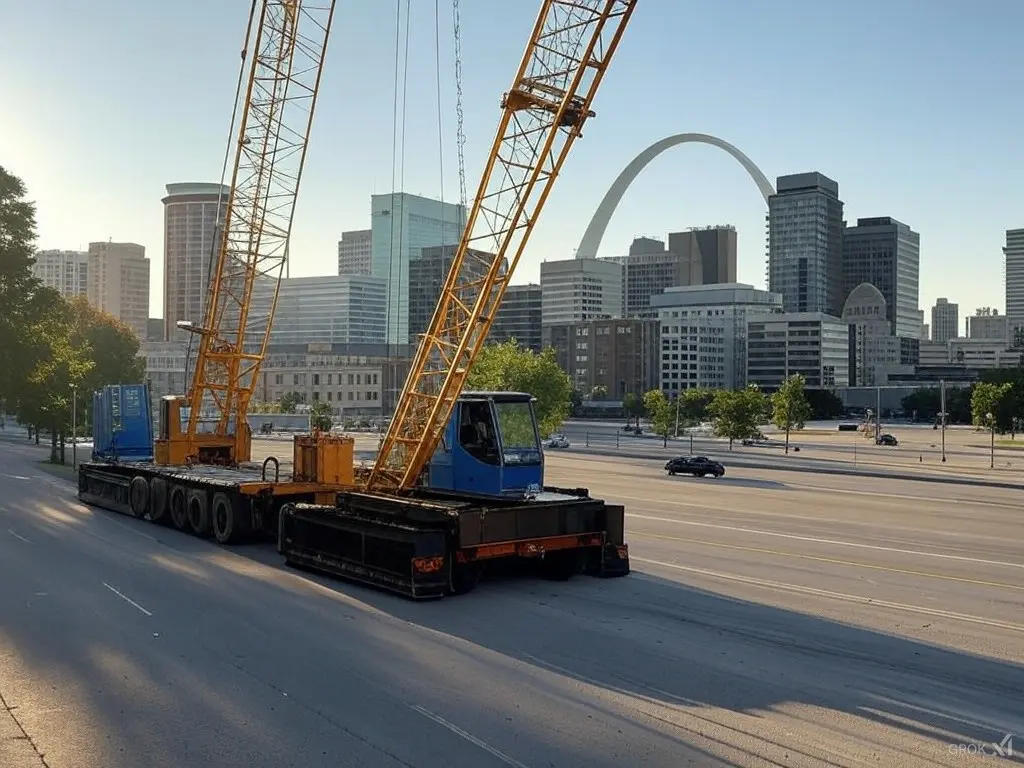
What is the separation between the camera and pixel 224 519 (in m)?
25.2

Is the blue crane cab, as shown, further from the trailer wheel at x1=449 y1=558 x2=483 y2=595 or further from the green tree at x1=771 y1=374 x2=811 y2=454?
the green tree at x1=771 y1=374 x2=811 y2=454

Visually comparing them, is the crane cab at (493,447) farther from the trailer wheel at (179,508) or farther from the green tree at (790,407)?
the green tree at (790,407)

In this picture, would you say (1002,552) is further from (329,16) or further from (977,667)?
(329,16)

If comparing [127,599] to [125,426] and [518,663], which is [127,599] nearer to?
[518,663]

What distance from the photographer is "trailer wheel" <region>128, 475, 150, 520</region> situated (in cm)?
3036

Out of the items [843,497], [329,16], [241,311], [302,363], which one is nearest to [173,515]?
[241,311]

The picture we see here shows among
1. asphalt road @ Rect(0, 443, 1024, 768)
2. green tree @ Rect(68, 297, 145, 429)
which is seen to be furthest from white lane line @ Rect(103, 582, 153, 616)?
green tree @ Rect(68, 297, 145, 429)

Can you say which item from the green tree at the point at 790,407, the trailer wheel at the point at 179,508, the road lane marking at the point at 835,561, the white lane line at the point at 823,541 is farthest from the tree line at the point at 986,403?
the trailer wheel at the point at 179,508

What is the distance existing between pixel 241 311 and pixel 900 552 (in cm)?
2474

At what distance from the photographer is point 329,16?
36156mm

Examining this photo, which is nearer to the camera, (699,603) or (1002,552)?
(699,603)

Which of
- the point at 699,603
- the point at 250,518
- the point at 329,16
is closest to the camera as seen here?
the point at 699,603

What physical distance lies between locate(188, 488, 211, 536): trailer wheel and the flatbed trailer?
34 millimetres

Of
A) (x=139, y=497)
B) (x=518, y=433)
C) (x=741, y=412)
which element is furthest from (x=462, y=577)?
(x=741, y=412)
